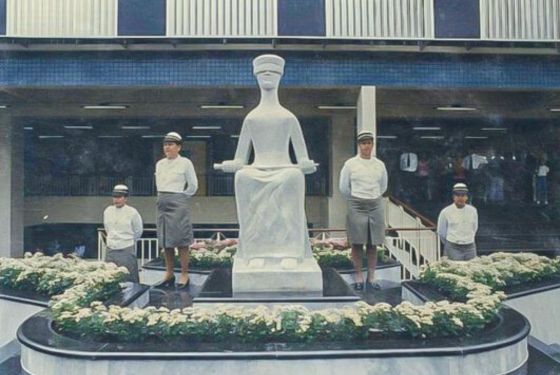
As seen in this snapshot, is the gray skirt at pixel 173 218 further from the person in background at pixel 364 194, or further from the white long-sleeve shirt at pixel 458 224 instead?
the white long-sleeve shirt at pixel 458 224

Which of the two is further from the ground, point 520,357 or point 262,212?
point 262,212

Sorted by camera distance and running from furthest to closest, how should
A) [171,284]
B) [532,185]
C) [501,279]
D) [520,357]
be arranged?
[532,185]
[171,284]
[501,279]
[520,357]

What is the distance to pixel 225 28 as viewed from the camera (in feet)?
21.2

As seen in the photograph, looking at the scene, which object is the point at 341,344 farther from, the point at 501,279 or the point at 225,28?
the point at 225,28

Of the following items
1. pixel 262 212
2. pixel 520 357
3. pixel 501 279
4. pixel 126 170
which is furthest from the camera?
pixel 126 170

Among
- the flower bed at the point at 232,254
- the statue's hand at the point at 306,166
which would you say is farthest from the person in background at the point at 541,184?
the statue's hand at the point at 306,166

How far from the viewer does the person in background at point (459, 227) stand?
15.7 ft

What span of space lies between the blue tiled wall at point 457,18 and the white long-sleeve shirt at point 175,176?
363 cm

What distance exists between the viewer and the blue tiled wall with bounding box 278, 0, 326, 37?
21.2ft

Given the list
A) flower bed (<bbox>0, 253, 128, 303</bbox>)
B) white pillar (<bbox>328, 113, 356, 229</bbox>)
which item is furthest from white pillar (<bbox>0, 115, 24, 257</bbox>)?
white pillar (<bbox>328, 113, 356, 229</bbox>)

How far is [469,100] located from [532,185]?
142 centimetres

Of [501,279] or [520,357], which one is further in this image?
[501,279]

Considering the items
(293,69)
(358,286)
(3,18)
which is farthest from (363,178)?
(3,18)

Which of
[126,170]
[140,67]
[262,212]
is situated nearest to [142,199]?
[126,170]
